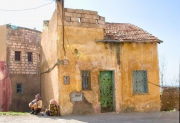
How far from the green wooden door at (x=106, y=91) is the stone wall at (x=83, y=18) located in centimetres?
272

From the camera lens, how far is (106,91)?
13477 mm

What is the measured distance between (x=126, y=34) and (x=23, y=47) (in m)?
9.86

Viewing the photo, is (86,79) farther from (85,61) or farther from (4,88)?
(4,88)

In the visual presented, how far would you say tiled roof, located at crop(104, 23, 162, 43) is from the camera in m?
13.8

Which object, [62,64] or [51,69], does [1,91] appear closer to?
[51,69]

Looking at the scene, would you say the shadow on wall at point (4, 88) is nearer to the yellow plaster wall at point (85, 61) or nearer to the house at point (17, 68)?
the house at point (17, 68)

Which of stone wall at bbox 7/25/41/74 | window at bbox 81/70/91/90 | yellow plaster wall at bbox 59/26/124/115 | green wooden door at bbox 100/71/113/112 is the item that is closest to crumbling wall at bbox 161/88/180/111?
yellow plaster wall at bbox 59/26/124/115

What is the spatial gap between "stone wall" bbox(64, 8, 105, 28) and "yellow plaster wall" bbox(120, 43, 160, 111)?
6.48ft

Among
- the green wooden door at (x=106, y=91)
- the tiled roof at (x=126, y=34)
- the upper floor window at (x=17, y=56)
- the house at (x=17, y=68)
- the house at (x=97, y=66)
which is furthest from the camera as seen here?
the upper floor window at (x=17, y=56)

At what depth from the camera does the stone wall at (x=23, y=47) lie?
19688mm

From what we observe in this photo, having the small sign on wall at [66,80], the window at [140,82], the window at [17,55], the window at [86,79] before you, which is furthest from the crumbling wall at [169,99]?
the window at [17,55]

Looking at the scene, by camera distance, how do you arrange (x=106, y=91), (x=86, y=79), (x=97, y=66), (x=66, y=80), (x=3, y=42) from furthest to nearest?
1. (x=3, y=42)
2. (x=106, y=91)
3. (x=97, y=66)
4. (x=86, y=79)
5. (x=66, y=80)

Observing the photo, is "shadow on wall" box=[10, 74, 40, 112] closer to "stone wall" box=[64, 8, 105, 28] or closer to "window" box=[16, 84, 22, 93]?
"window" box=[16, 84, 22, 93]

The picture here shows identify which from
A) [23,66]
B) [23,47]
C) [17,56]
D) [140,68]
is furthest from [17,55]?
[140,68]
